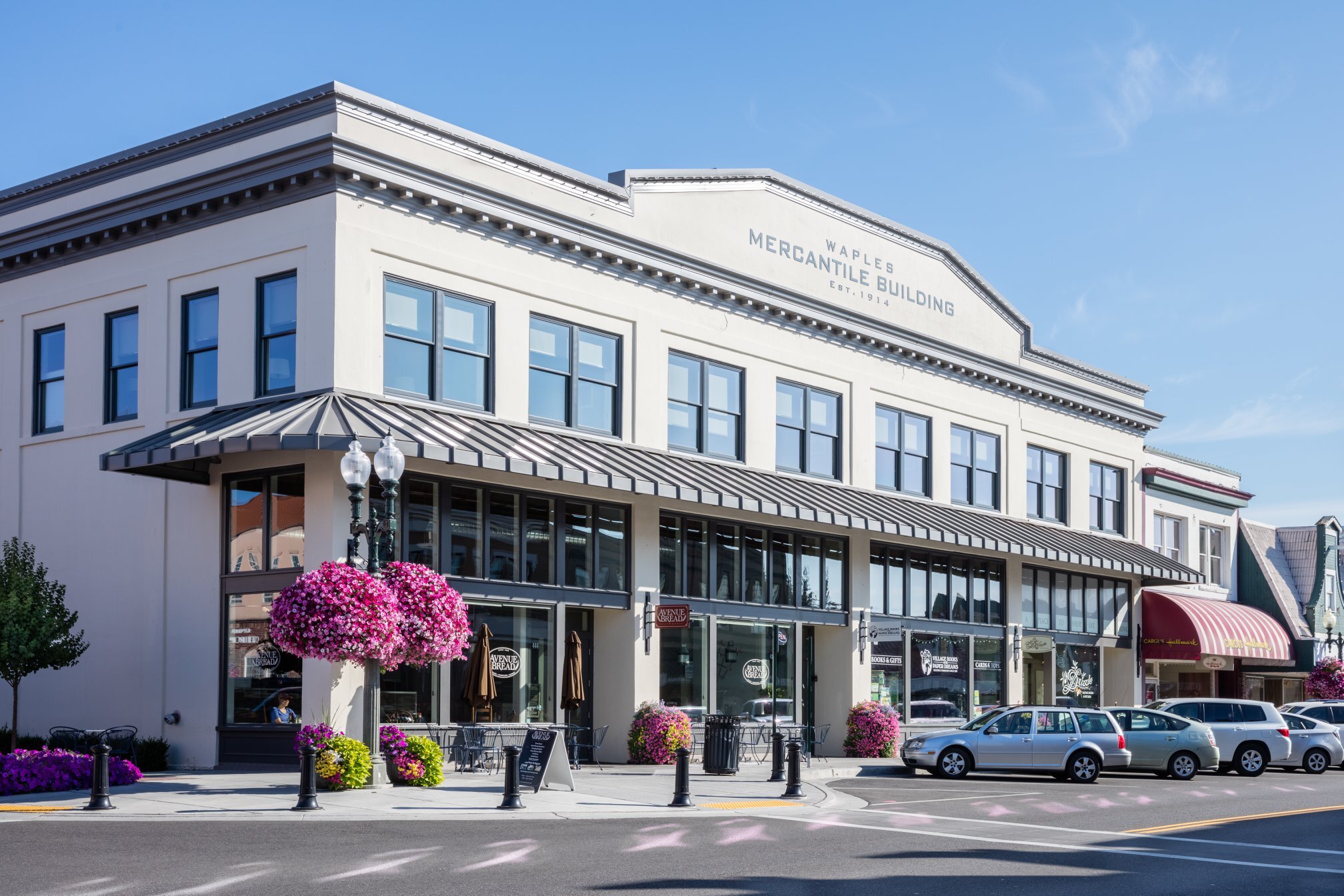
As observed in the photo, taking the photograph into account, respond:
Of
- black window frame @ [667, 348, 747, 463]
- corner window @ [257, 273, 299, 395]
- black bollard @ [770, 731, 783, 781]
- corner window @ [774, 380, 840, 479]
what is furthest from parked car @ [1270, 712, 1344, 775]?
corner window @ [257, 273, 299, 395]

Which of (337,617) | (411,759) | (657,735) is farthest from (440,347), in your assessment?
(657,735)

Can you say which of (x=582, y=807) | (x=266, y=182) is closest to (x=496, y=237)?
(x=266, y=182)

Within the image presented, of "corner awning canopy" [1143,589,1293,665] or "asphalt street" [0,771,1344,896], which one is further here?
"corner awning canopy" [1143,589,1293,665]

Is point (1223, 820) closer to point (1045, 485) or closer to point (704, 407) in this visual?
point (704, 407)

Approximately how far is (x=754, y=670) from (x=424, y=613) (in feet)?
38.2

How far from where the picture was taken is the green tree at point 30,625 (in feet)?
77.3

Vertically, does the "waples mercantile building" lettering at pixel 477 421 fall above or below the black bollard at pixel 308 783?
above

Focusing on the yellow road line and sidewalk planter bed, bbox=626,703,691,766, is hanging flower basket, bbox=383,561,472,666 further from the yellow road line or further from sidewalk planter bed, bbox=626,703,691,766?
the yellow road line

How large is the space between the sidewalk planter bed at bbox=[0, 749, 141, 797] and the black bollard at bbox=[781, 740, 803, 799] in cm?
913

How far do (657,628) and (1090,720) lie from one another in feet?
26.3

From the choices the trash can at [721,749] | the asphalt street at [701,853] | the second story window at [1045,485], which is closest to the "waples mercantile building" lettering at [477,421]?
the trash can at [721,749]

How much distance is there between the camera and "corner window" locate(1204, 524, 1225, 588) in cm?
4744

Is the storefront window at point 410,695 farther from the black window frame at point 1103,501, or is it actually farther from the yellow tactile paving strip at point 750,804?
the black window frame at point 1103,501

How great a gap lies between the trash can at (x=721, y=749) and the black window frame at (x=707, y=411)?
5923 millimetres
